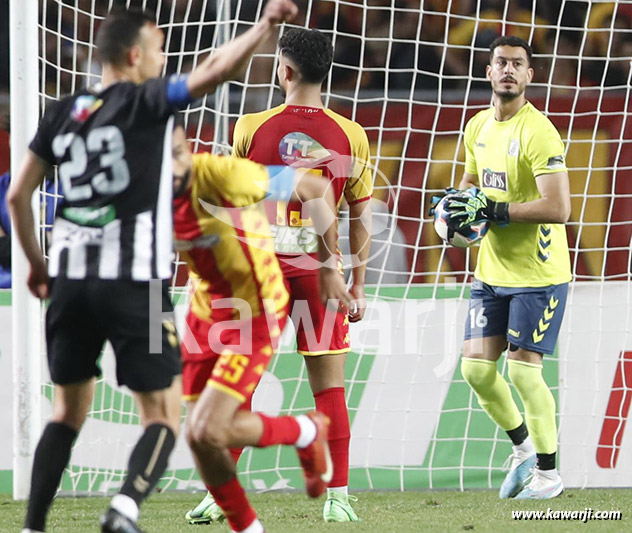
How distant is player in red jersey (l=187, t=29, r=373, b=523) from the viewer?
414 centimetres

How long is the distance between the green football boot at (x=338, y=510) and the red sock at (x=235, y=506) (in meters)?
0.88

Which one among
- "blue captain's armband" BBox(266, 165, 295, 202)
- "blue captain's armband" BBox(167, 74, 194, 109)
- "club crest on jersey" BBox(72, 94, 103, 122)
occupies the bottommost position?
"blue captain's armband" BBox(266, 165, 295, 202)

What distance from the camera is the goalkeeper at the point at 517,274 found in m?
4.75

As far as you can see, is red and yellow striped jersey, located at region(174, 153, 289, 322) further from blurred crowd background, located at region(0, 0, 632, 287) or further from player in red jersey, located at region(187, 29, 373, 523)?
blurred crowd background, located at region(0, 0, 632, 287)

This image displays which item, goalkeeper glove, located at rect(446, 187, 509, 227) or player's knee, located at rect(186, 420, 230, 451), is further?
goalkeeper glove, located at rect(446, 187, 509, 227)

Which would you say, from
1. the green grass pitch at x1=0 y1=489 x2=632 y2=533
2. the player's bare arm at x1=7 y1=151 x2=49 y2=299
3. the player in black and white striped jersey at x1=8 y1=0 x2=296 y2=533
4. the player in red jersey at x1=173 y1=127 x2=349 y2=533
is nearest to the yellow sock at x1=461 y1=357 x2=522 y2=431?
the green grass pitch at x1=0 y1=489 x2=632 y2=533

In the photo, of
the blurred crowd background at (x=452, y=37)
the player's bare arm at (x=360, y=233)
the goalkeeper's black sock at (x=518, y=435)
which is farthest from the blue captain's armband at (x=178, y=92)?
the blurred crowd background at (x=452, y=37)

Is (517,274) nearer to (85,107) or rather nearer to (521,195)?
(521,195)

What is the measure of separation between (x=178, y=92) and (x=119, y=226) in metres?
0.41

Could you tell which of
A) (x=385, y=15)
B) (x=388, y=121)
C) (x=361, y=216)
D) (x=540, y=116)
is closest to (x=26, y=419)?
(x=361, y=216)

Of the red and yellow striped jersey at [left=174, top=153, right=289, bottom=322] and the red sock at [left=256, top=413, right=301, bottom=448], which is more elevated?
the red and yellow striped jersey at [left=174, top=153, right=289, bottom=322]

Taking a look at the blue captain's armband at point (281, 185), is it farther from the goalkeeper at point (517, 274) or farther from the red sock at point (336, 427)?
the goalkeeper at point (517, 274)

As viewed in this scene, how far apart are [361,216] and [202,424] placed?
1.39 meters

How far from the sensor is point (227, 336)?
3.34 metres
